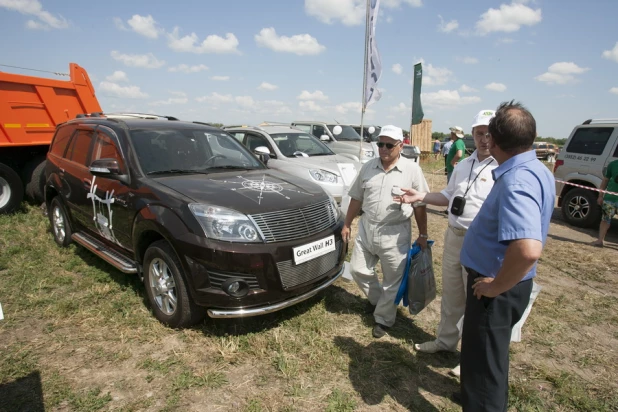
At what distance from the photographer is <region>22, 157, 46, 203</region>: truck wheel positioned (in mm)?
6793

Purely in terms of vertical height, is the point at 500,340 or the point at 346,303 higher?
the point at 500,340

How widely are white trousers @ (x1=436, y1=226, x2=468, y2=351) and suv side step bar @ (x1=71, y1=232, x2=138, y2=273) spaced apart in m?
2.69

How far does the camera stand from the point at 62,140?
478 centimetres

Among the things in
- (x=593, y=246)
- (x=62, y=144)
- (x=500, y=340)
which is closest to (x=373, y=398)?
(x=500, y=340)

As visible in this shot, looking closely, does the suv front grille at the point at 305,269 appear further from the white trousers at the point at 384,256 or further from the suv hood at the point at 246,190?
the suv hood at the point at 246,190

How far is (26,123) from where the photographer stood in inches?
271

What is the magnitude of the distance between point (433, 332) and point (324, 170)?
3626 mm

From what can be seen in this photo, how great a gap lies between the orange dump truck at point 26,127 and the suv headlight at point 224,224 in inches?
220

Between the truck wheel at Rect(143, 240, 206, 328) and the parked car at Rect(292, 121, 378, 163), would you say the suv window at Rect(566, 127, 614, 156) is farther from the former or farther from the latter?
the truck wheel at Rect(143, 240, 206, 328)

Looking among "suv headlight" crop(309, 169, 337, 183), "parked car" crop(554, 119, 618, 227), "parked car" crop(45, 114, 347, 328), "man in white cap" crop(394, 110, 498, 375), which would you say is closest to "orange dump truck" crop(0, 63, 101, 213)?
"parked car" crop(45, 114, 347, 328)

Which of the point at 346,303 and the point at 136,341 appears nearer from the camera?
the point at 136,341

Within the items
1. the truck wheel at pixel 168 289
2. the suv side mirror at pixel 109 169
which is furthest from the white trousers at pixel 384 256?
the suv side mirror at pixel 109 169

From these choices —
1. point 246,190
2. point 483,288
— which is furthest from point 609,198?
point 246,190

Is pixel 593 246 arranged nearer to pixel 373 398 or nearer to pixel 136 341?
pixel 373 398
